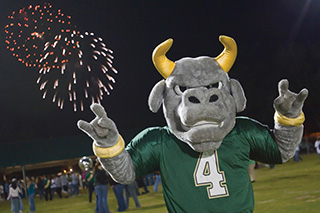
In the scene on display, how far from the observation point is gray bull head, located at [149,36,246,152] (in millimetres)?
3113

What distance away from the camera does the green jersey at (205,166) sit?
11.1 feet

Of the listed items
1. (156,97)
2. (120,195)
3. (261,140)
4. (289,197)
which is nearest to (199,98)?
(156,97)

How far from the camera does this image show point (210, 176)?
11.1ft

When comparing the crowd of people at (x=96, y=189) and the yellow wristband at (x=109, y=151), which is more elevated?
the yellow wristband at (x=109, y=151)

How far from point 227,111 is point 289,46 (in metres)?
31.7

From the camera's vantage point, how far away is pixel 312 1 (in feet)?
123

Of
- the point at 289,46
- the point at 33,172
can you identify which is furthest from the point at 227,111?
the point at 33,172

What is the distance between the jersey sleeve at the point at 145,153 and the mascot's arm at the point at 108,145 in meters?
0.08

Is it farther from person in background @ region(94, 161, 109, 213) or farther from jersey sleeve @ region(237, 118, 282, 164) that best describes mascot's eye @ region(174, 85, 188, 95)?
person in background @ region(94, 161, 109, 213)

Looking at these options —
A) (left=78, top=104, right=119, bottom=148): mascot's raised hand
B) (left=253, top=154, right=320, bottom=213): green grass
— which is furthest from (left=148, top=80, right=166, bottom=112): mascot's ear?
(left=253, top=154, right=320, bottom=213): green grass

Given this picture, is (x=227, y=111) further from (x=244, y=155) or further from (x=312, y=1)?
(x=312, y=1)

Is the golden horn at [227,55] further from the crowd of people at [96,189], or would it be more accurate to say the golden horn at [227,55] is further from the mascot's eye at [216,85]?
the crowd of people at [96,189]

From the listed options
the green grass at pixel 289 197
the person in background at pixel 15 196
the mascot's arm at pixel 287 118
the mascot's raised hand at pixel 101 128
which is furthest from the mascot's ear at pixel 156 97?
the person in background at pixel 15 196

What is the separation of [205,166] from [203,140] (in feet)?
1.17
